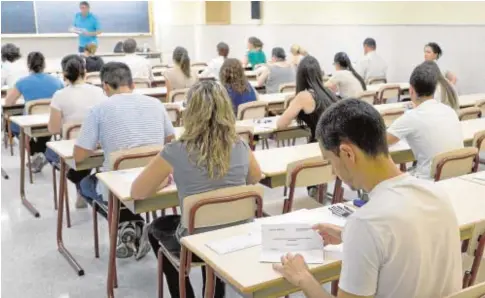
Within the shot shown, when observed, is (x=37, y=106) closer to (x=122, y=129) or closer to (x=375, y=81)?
(x=122, y=129)

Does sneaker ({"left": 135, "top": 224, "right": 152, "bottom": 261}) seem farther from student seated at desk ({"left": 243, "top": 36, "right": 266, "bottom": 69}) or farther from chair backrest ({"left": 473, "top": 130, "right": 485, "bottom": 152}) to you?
student seated at desk ({"left": 243, "top": 36, "right": 266, "bottom": 69})

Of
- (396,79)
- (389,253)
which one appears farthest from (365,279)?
(396,79)

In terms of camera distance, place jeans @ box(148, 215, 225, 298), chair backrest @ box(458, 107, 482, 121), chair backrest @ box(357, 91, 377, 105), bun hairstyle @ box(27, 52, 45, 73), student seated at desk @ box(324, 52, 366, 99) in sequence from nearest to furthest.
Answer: jeans @ box(148, 215, 225, 298) → chair backrest @ box(458, 107, 482, 121) → bun hairstyle @ box(27, 52, 45, 73) → chair backrest @ box(357, 91, 377, 105) → student seated at desk @ box(324, 52, 366, 99)

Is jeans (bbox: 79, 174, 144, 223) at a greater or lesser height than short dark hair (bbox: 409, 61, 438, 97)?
lesser

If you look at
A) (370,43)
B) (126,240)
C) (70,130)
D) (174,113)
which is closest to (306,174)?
(126,240)

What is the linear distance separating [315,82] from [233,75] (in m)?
1.06

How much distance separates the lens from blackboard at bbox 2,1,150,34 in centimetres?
1221

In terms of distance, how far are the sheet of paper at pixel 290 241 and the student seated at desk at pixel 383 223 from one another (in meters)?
0.46

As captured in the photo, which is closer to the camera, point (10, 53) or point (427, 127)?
point (427, 127)

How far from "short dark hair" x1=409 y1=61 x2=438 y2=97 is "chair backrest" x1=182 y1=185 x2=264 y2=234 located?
5.09 feet

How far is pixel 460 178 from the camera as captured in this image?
293 cm

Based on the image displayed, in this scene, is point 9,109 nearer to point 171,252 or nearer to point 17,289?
point 17,289

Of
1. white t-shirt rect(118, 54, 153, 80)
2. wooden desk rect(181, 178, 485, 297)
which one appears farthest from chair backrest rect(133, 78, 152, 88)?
wooden desk rect(181, 178, 485, 297)

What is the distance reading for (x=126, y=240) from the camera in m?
3.64
